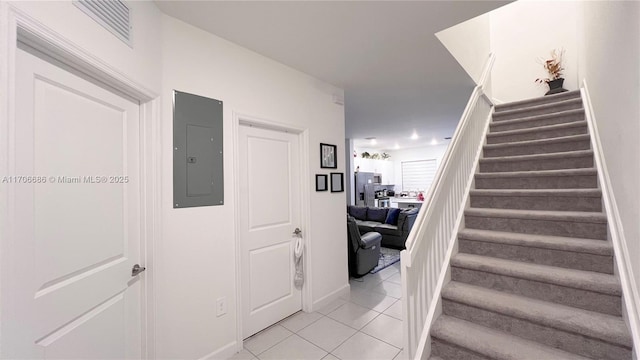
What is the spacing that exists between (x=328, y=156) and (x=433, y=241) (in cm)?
152

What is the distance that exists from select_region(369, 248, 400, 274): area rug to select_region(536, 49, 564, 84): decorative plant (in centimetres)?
380

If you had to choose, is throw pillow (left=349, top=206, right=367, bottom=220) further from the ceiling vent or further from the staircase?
the ceiling vent

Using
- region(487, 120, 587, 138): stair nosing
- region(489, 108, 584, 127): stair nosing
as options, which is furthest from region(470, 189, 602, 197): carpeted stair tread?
region(489, 108, 584, 127): stair nosing

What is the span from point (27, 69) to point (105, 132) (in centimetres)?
42

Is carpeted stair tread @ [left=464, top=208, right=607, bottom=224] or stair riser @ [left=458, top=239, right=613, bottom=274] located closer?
stair riser @ [left=458, top=239, right=613, bottom=274]

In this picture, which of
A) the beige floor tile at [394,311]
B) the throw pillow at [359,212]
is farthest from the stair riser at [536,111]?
the throw pillow at [359,212]

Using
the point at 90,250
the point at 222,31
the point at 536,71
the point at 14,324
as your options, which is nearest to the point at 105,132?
the point at 90,250

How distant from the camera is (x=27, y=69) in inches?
37.3

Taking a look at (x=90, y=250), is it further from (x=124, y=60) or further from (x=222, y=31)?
(x=222, y=31)

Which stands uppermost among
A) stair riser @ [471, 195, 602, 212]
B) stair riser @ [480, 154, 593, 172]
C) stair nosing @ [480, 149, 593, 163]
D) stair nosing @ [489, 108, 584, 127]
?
stair nosing @ [489, 108, 584, 127]

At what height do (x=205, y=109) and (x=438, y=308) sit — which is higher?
(x=205, y=109)

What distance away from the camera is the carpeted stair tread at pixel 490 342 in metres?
1.39

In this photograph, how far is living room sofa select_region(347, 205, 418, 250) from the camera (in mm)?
5070

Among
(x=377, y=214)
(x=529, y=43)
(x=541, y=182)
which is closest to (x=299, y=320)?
(x=541, y=182)
